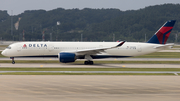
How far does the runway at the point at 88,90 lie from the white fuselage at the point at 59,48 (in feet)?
57.4

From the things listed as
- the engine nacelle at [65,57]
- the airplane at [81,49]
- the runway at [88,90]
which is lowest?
the runway at [88,90]

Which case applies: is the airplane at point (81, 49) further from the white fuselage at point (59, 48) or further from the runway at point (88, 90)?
the runway at point (88, 90)

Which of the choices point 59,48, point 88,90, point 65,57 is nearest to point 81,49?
point 59,48

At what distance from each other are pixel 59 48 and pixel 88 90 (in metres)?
22.3

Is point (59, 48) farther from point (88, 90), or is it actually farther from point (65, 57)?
point (88, 90)

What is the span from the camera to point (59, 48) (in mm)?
39938

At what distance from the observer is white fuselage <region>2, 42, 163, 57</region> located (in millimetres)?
39375

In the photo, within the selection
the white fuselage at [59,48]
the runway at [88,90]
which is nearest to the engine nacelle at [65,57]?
the white fuselage at [59,48]

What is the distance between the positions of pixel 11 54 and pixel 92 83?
871 inches

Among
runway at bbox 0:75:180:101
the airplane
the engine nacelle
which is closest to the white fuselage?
the airplane

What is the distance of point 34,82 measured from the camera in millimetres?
21312

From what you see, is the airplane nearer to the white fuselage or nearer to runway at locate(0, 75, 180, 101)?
the white fuselage

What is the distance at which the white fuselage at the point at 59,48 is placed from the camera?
1550 inches

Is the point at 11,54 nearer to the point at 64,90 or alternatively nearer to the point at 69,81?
the point at 69,81
